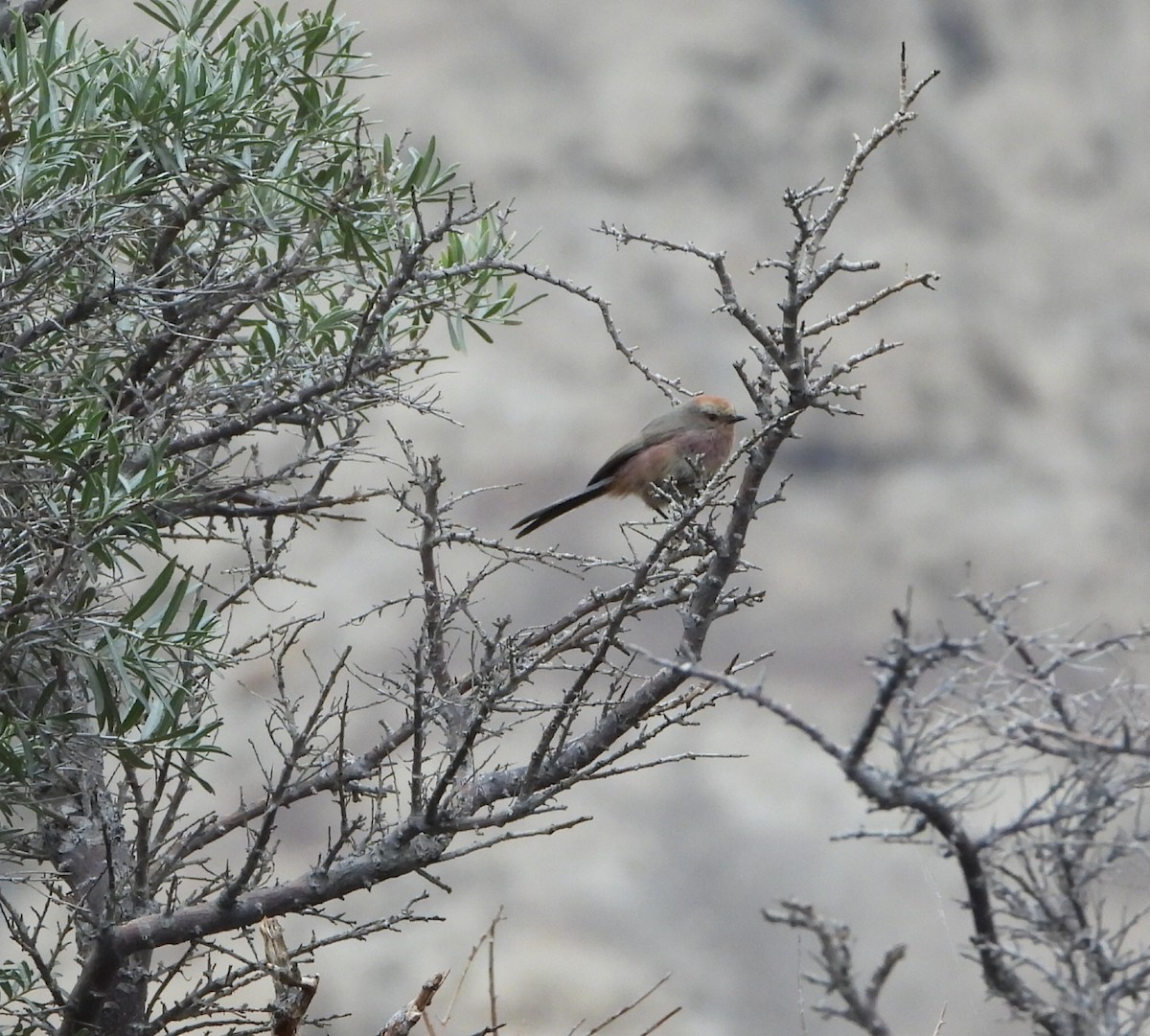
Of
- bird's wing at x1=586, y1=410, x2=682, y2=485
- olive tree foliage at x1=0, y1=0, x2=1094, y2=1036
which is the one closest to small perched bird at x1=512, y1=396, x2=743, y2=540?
bird's wing at x1=586, y1=410, x2=682, y2=485

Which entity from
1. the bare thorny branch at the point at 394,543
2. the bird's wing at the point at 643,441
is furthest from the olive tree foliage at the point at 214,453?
the bird's wing at the point at 643,441

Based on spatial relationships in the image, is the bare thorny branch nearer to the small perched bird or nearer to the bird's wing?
the small perched bird

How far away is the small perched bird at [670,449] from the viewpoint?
5824 millimetres

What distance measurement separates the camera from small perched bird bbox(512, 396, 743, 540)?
19.1 feet

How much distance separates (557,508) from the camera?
546 cm

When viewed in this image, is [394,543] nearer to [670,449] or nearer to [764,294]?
[670,449]

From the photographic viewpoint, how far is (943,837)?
1879mm

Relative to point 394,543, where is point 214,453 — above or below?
above

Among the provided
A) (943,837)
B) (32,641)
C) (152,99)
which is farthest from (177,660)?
(943,837)

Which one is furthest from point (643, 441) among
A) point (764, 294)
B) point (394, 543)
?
point (764, 294)

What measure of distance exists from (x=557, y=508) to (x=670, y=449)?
623 millimetres

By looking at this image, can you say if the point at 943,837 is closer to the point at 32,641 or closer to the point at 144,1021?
the point at 32,641

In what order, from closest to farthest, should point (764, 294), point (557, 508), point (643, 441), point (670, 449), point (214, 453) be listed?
point (214, 453)
point (557, 508)
point (670, 449)
point (643, 441)
point (764, 294)

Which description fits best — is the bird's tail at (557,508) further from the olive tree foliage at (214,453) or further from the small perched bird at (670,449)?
the olive tree foliage at (214,453)
